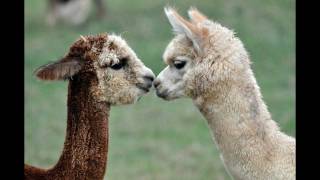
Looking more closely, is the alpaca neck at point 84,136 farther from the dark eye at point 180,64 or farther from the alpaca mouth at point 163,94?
the dark eye at point 180,64

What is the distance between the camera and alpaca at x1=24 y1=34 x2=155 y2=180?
5.42 metres

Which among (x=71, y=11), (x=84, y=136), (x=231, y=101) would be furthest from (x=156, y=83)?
(x=71, y=11)

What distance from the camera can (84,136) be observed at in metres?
5.45

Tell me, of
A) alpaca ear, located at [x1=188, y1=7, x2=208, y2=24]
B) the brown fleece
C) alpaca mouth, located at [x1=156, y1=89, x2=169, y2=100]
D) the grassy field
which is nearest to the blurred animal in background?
the grassy field

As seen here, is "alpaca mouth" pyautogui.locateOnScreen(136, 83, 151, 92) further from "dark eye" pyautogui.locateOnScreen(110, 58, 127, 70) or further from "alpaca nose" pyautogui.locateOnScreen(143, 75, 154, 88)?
"dark eye" pyautogui.locateOnScreen(110, 58, 127, 70)

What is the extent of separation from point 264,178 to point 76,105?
124cm

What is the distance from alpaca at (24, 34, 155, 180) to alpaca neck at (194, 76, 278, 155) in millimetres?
525

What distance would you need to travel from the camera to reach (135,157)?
12.0 meters

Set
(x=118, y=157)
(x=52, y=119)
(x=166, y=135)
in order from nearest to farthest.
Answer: (x=118, y=157), (x=166, y=135), (x=52, y=119)

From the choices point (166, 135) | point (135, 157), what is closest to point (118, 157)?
point (135, 157)

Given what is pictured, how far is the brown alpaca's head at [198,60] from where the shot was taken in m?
5.58

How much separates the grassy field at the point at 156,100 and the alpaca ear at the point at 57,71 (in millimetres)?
2135

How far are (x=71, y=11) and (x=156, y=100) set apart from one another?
22.5 ft

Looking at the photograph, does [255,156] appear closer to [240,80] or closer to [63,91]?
[240,80]
